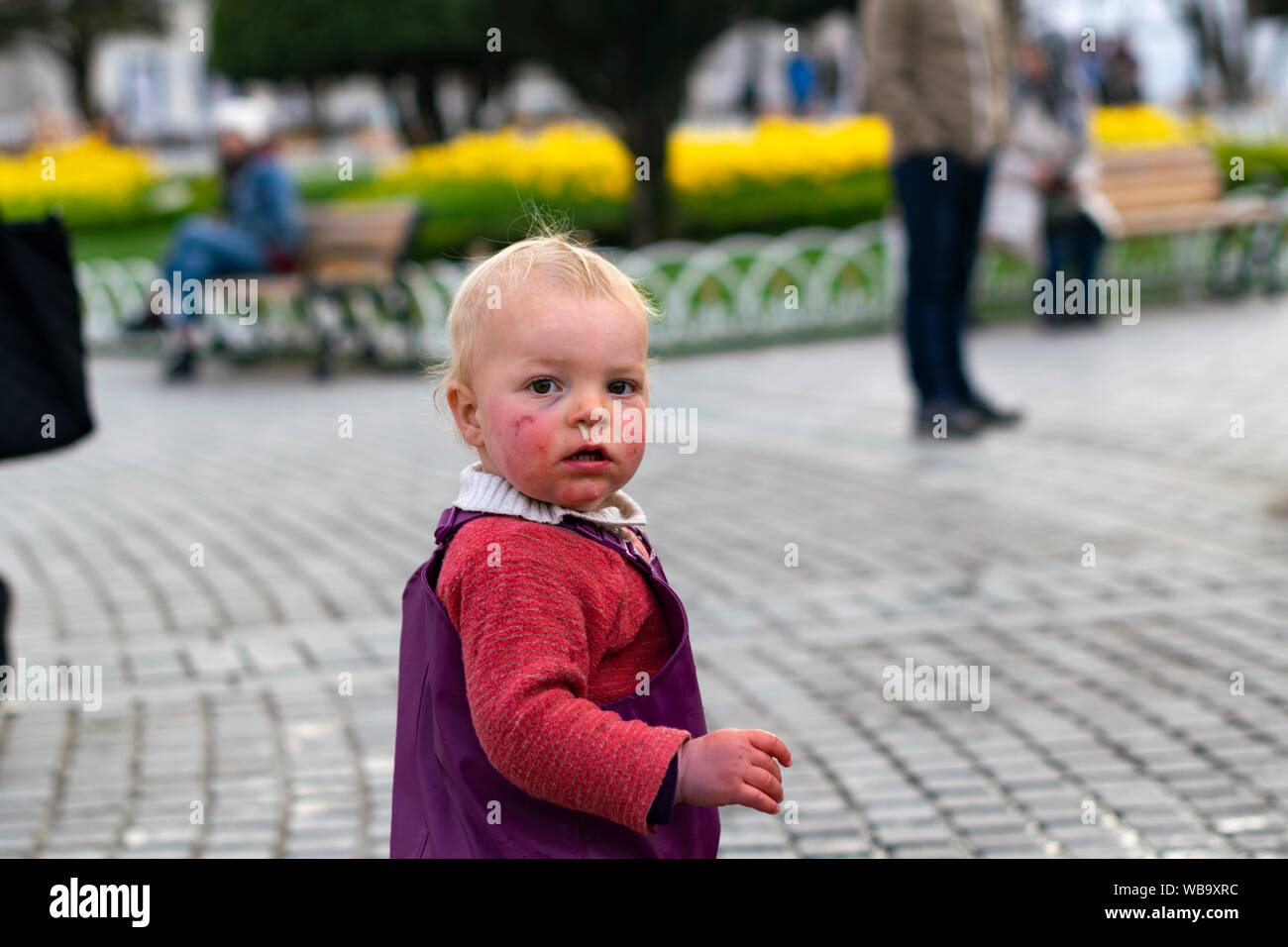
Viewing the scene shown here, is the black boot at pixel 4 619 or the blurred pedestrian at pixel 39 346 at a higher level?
the blurred pedestrian at pixel 39 346

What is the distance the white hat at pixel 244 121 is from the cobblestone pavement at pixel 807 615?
3065 millimetres

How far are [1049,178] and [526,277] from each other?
11788 mm

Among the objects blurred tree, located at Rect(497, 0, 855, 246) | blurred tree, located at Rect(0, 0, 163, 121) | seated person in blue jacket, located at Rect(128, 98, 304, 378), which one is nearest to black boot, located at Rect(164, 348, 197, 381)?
seated person in blue jacket, located at Rect(128, 98, 304, 378)

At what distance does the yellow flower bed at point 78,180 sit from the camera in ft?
75.9

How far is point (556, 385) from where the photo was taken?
194 cm

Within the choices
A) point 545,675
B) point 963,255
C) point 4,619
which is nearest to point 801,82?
point 963,255

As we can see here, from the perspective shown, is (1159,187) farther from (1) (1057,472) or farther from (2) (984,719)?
(2) (984,719)

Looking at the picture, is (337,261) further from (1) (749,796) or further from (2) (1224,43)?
(2) (1224,43)

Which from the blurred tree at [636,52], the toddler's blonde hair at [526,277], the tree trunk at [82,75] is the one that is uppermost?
the tree trunk at [82,75]

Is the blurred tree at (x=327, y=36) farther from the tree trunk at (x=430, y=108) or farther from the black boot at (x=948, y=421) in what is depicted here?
the black boot at (x=948, y=421)

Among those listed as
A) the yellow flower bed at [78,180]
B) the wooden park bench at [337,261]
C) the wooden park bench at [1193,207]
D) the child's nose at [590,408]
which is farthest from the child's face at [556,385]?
the yellow flower bed at [78,180]

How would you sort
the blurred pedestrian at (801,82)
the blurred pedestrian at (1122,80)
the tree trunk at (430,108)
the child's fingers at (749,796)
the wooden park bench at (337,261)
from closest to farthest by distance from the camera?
the child's fingers at (749,796)
the wooden park bench at (337,261)
the tree trunk at (430,108)
the blurred pedestrian at (1122,80)
the blurred pedestrian at (801,82)
